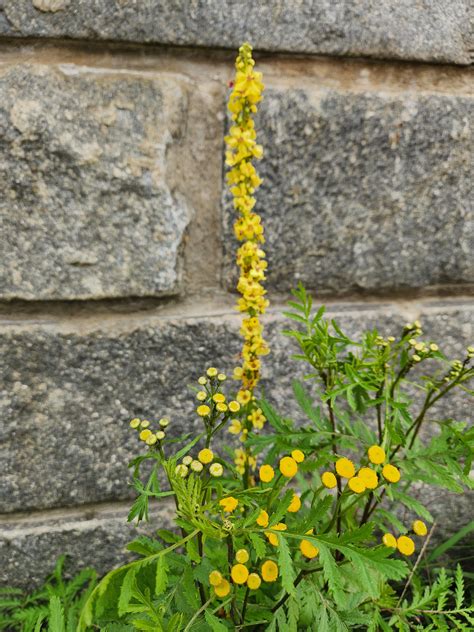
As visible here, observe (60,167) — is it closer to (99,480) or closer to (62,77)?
(62,77)

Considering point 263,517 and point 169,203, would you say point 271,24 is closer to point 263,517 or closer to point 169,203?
point 169,203

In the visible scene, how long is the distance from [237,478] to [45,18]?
844 millimetres

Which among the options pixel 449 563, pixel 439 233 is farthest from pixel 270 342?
pixel 449 563

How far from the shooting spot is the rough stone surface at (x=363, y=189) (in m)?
0.98

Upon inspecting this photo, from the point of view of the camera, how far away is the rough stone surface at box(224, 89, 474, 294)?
Result: 0.98 m

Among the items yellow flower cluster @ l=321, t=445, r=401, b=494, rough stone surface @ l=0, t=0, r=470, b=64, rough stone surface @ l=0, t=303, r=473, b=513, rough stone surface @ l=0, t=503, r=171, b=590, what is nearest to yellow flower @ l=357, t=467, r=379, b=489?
yellow flower cluster @ l=321, t=445, r=401, b=494

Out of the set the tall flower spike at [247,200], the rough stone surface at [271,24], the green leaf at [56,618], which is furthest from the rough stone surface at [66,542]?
the rough stone surface at [271,24]

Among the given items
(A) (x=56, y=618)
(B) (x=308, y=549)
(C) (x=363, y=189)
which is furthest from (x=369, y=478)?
(C) (x=363, y=189)

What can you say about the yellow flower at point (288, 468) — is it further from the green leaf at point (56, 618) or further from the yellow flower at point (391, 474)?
the green leaf at point (56, 618)

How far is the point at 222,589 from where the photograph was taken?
600mm

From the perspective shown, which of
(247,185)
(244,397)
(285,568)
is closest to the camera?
(285,568)

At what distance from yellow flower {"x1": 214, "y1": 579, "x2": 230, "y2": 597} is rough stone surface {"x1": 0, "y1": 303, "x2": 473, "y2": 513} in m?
0.47

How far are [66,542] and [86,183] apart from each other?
73 cm

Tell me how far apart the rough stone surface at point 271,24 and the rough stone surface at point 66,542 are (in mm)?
934
